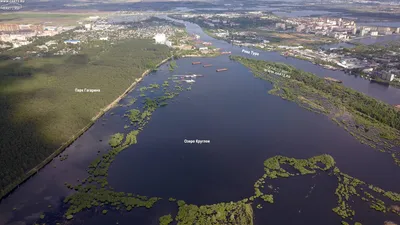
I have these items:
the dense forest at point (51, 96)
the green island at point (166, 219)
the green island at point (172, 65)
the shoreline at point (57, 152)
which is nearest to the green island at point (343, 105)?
the green island at point (172, 65)

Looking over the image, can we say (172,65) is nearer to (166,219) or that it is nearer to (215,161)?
(215,161)

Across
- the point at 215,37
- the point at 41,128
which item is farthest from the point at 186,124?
the point at 215,37

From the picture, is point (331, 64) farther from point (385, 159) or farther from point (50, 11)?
point (50, 11)

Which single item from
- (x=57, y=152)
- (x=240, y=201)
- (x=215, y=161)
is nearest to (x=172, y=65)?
(x=57, y=152)

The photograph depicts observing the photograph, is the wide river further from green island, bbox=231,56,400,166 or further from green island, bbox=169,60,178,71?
green island, bbox=169,60,178,71

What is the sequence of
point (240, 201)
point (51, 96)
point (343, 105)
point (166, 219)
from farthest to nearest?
point (51, 96), point (343, 105), point (240, 201), point (166, 219)
